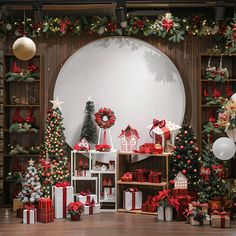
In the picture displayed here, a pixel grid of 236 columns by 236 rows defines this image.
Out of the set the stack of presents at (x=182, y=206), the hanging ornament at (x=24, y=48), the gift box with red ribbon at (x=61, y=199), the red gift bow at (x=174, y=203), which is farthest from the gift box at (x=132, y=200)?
the hanging ornament at (x=24, y=48)

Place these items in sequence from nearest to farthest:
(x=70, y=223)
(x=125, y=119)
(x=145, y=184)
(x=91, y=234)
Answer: (x=91, y=234), (x=70, y=223), (x=145, y=184), (x=125, y=119)

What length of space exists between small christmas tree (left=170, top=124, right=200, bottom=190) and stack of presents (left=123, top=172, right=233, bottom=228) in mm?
113

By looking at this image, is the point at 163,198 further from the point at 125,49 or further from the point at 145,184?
the point at 125,49

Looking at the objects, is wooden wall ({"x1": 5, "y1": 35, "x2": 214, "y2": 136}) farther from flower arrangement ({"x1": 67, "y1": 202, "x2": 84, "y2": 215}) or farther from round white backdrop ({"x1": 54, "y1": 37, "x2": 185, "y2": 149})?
flower arrangement ({"x1": 67, "y1": 202, "x2": 84, "y2": 215})

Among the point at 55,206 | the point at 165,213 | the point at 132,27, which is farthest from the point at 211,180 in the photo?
the point at 132,27

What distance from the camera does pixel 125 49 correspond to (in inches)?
332

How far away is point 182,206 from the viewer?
7.19m

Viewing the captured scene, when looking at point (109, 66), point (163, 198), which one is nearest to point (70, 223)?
point (163, 198)

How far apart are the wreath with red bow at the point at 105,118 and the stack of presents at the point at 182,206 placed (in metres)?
1.09

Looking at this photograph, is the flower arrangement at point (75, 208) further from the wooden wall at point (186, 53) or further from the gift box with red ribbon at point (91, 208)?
the wooden wall at point (186, 53)

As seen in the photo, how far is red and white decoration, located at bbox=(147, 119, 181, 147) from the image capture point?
799 centimetres

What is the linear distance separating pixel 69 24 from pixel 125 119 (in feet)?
5.83

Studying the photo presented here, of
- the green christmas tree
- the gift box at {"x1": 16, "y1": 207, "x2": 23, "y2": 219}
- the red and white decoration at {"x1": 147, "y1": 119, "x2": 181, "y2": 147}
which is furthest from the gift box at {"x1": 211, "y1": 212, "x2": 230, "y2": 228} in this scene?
the gift box at {"x1": 16, "y1": 207, "x2": 23, "y2": 219}

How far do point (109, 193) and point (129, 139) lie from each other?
91 cm
